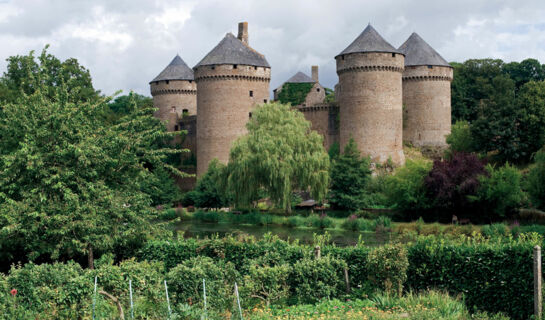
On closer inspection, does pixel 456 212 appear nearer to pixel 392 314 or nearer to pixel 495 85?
pixel 392 314

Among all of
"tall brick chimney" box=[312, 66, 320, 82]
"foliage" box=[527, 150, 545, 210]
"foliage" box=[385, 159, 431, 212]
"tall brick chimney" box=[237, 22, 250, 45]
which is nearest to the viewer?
"foliage" box=[527, 150, 545, 210]

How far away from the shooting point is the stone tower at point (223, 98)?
3825 cm

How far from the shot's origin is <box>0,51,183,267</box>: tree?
42.1 feet

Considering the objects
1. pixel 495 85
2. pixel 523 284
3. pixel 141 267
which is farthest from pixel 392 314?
pixel 495 85

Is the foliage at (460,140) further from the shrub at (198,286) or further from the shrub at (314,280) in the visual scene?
the shrub at (198,286)

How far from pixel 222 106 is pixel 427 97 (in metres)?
12.1

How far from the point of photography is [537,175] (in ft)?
76.8

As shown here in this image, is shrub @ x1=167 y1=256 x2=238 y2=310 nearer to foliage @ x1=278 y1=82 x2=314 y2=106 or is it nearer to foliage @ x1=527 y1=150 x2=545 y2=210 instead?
foliage @ x1=527 y1=150 x2=545 y2=210

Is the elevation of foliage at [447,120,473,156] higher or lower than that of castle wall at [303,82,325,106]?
lower

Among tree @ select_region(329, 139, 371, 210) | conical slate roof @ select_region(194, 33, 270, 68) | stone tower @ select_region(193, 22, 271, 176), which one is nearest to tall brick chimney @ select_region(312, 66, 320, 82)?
conical slate roof @ select_region(194, 33, 270, 68)

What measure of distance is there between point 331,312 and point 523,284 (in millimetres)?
3139

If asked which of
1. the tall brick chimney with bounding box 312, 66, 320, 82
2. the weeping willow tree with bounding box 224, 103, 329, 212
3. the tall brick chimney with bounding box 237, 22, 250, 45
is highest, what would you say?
the tall brick chimney with bounding box 237, 22, 250, 45

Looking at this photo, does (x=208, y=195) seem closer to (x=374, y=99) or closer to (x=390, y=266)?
(x=374, y=99)

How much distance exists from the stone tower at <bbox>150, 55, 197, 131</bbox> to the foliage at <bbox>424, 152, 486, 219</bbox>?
22809mm
